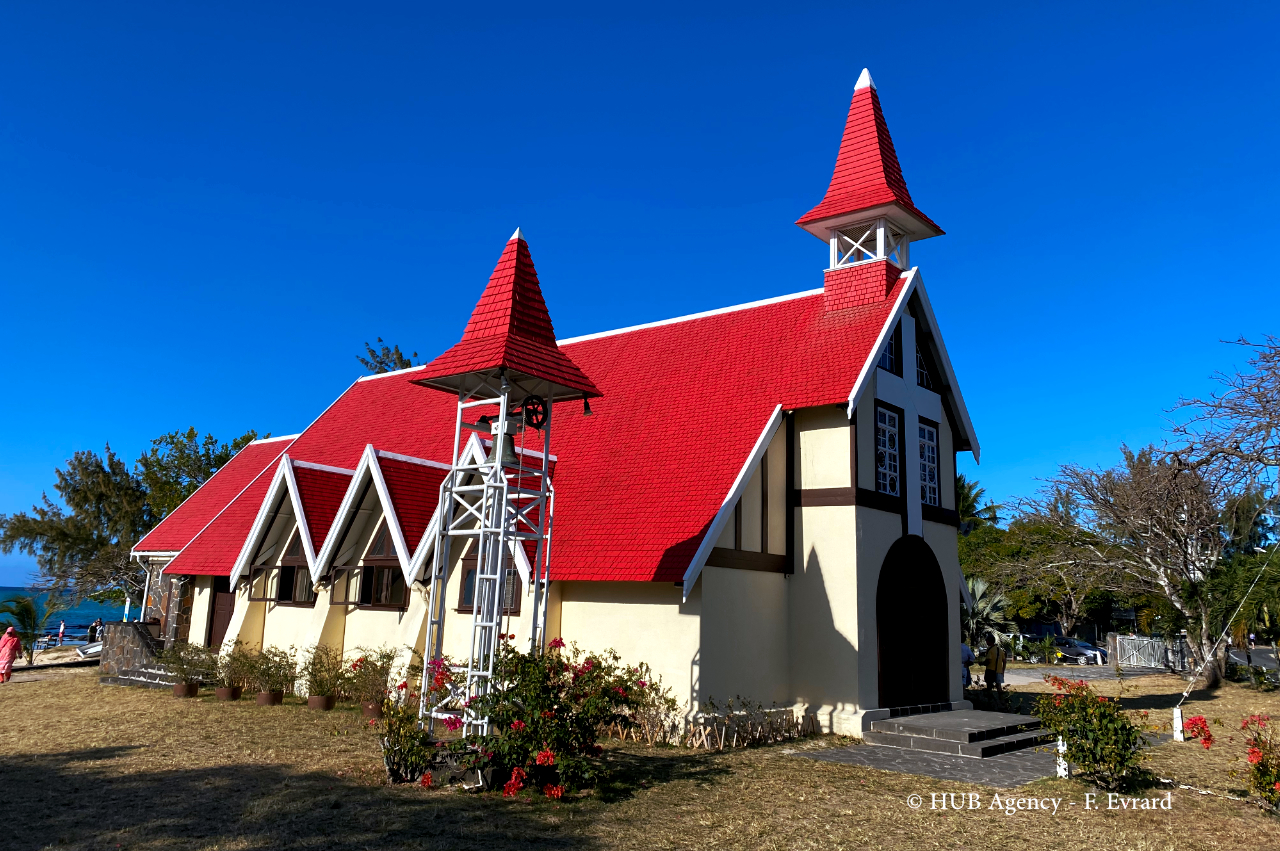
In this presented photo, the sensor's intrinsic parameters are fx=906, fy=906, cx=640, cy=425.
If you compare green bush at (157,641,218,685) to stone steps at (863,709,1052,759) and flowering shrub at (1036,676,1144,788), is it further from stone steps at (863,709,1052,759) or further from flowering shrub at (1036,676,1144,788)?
flowering shrub at (1036,676,1144,788)

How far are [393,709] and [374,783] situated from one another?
0.83 meters

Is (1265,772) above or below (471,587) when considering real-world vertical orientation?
below

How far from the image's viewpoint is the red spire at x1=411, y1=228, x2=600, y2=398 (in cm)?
1283

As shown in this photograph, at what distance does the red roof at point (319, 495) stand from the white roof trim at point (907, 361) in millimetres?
10893

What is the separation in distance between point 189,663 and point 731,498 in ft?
39.0

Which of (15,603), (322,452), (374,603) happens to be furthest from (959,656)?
(15,603)

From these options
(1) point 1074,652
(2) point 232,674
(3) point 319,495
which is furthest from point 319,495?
(1) point 1074,652

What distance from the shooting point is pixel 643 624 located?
15.6 m

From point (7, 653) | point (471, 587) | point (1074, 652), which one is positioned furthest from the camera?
point (1074, 652)

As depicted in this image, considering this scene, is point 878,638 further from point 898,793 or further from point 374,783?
point 374,783

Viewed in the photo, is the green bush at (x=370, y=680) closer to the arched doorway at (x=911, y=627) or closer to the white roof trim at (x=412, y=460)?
the white roof trim at (x=412, y=460)

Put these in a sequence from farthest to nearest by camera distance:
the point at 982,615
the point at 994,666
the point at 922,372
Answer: the point at 982,615, the point at 994,666, the point at 922,372

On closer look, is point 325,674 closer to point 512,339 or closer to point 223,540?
point 223,540

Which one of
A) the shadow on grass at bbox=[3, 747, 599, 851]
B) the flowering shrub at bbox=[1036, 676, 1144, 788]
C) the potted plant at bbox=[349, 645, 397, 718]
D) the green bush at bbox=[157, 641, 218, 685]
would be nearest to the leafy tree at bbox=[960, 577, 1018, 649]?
the flowering shrub at bbox=[1036, 676, 1144, 788]
